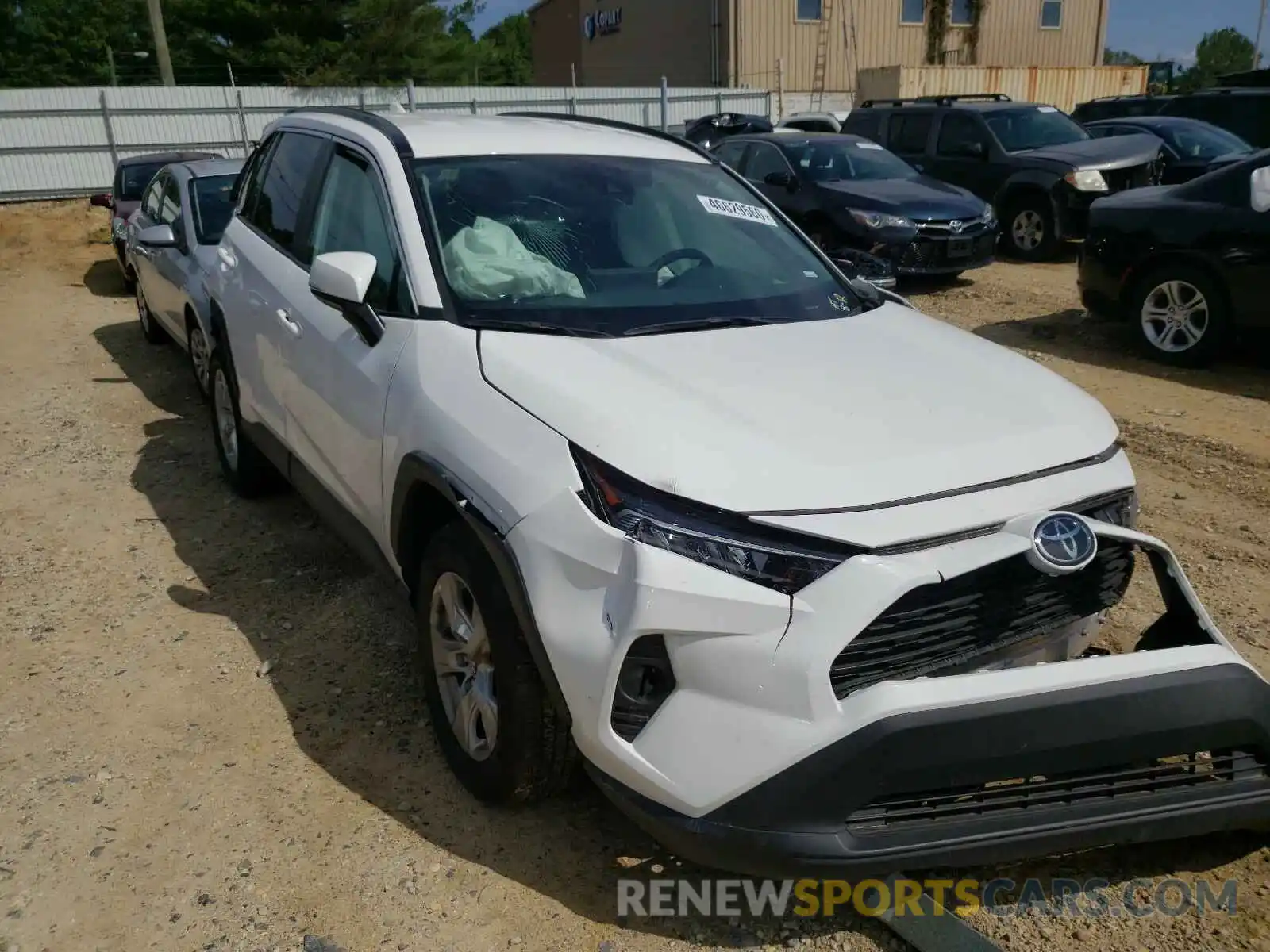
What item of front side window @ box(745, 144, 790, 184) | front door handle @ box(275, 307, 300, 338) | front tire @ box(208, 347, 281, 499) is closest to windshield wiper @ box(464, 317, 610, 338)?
front door handle @ box(275, 307, 300, 338)

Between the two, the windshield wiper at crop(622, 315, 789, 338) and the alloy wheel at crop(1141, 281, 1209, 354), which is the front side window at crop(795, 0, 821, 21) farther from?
the windshield wiper at crop(622, 315, 789, 338)

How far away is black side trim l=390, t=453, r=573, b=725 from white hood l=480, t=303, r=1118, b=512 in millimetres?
284

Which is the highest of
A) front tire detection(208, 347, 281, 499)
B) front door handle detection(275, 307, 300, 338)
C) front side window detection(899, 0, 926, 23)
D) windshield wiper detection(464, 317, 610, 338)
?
front side window detection(899, 0, 926, 23)

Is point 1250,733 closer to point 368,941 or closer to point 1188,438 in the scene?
point 368,941

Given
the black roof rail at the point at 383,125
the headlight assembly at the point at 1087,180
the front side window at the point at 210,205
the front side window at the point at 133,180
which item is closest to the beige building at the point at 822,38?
the headlight assembly at the point at 1087,180

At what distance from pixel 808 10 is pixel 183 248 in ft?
95.1

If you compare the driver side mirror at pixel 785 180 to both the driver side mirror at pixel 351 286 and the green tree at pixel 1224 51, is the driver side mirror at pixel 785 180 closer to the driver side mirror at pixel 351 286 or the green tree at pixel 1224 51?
the driver side mirror at pixel 351 286

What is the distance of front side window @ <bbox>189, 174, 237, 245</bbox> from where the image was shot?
728 cm

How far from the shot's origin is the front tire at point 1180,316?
729 centimetres

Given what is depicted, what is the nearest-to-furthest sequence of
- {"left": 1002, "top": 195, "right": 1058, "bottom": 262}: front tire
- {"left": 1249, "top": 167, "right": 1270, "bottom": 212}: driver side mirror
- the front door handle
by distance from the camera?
1. the front door handle
2. {"left": 1249, "top": 167, "right": 1270, "bottom": 212}: driver side mirror
3. {"left": 1002, "top": 195, "right": 1058, "bottom": 262}: front tire

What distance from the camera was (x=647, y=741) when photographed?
2275mm

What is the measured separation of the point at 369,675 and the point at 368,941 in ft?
4.28

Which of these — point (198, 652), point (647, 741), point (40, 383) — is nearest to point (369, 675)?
point (198, 652)

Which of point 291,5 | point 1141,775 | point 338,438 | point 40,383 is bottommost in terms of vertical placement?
point 40,383
